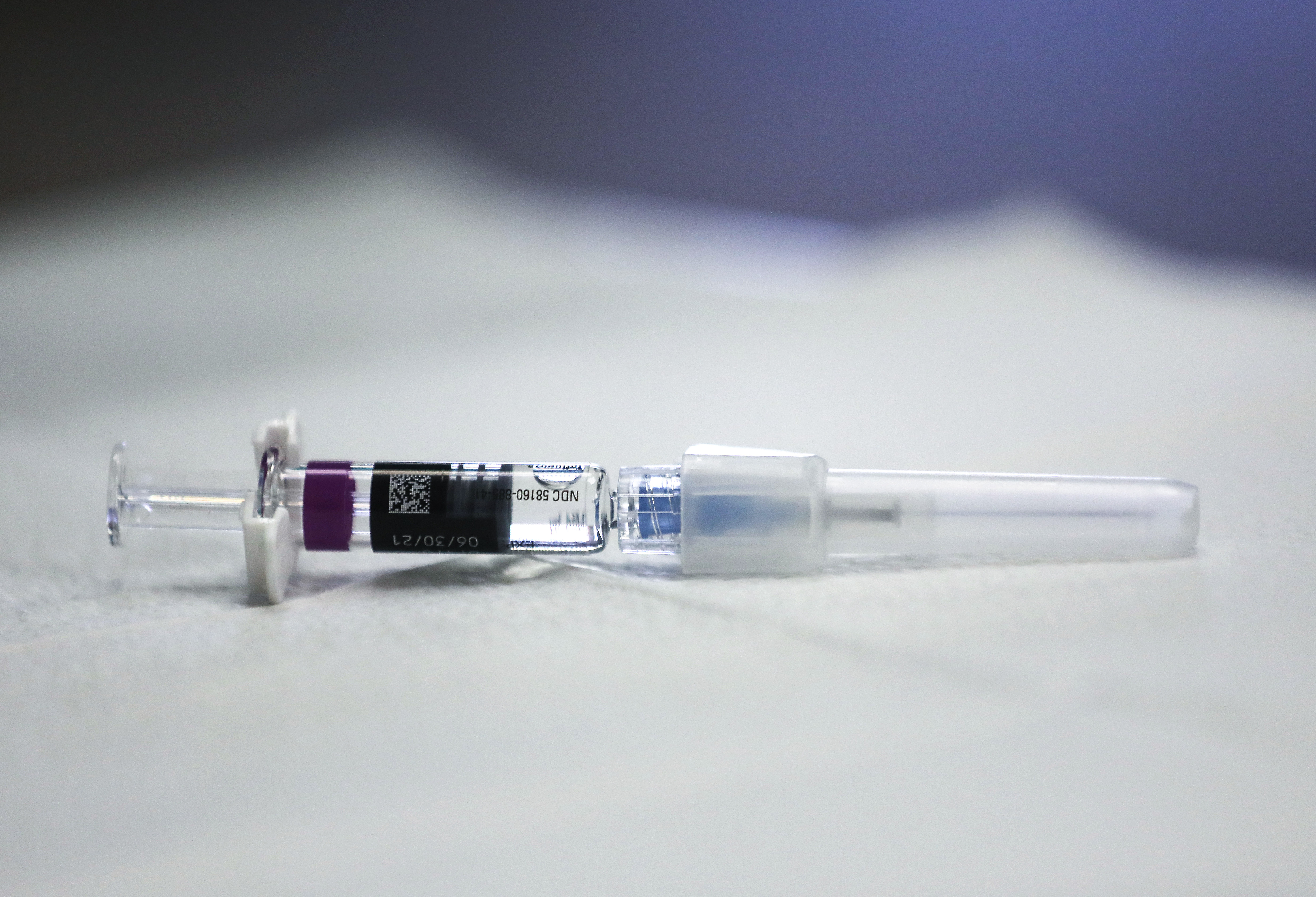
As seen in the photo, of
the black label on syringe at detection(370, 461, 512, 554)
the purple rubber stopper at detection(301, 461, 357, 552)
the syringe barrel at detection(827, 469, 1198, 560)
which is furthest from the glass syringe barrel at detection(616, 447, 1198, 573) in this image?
the purple rubber stopper at detection(301, 461, 357, 552)

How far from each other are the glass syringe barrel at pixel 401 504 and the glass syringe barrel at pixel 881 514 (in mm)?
57

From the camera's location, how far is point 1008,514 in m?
0.76

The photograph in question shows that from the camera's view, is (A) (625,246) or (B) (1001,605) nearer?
(B) (1001,605)

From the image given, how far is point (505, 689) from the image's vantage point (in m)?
0.59

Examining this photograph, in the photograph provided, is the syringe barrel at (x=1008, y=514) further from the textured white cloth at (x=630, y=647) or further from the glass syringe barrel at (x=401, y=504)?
the glass syringe barrel at (x=401, y=504)

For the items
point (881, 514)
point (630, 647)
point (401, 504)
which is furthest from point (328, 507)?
point (881, 514)

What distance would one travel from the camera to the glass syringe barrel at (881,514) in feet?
2.44

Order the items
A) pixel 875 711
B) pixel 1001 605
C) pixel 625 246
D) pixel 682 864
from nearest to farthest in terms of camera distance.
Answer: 1. pixel 682 864
2. pixel 875 711
3. pixel 1001 605
4. pixel 625 246

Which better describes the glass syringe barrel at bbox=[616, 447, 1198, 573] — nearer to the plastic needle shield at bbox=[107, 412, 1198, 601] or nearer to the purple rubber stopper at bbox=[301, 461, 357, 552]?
the plastic needle shield at bbox=[107, 412, 1198, 601]

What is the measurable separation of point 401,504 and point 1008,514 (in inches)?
18.2

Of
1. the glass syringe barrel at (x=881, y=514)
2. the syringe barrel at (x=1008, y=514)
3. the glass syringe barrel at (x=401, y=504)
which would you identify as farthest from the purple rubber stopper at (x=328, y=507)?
the syringe barrel at (x=1008, y=514)

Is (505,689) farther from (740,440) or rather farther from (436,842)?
(740,440)

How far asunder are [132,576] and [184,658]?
22 centimetres

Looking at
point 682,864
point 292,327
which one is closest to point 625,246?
point 292,327
